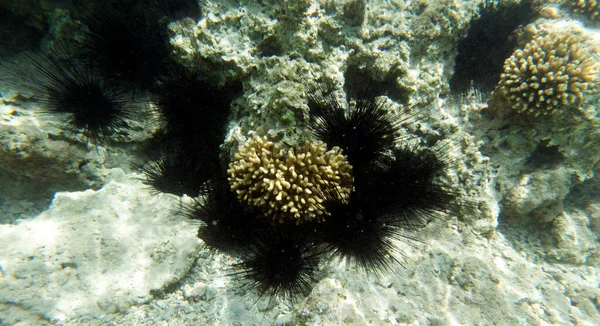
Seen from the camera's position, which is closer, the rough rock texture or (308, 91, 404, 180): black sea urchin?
the rough rock texture

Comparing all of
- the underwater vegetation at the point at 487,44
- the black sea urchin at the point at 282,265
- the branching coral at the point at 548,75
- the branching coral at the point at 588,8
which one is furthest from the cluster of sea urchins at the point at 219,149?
the branching coral at the point at 588,8

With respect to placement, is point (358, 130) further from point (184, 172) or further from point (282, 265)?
point (184, 172)

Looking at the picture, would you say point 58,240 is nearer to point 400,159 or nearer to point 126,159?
point 126,159

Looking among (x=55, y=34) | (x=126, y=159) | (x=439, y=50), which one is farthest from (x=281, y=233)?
(x=55, y=34)

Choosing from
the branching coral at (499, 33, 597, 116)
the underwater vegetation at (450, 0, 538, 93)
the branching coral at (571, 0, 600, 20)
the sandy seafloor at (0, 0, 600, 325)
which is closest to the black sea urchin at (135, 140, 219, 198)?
the sandy seafloor at (0, 0, 600, 325)

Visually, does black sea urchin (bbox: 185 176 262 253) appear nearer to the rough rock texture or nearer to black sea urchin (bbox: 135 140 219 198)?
the rough rock texture

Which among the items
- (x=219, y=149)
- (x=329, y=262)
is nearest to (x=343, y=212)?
(x=329, y=262)
